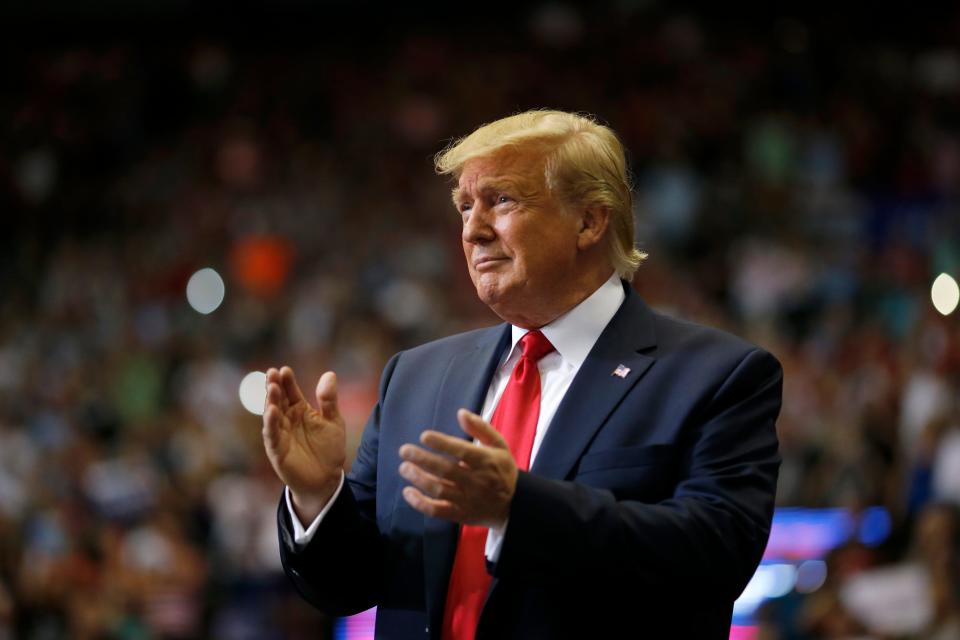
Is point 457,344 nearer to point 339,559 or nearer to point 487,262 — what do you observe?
point 487,262

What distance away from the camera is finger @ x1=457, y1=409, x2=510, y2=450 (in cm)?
181

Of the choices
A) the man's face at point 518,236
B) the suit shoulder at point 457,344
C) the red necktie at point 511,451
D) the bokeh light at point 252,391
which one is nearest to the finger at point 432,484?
the red necktie at point 511,451

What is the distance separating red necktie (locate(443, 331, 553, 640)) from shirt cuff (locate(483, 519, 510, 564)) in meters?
0.07

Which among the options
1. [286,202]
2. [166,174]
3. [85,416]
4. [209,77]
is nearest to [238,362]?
[85,416]

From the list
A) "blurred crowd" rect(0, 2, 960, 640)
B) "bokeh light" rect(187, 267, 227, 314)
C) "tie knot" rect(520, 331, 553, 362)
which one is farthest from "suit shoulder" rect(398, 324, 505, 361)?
"bokeh light" rect(187, 267, 227, 314)

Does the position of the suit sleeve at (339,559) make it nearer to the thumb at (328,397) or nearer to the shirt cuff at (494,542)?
the thumb at (328,397)

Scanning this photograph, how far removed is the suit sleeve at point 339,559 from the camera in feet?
7.13

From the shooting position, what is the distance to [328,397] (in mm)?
2148

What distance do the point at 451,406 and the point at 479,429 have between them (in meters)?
0.44

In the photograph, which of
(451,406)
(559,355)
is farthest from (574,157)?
(451,406)

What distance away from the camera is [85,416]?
27.4 feet

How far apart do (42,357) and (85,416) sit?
3.21ft

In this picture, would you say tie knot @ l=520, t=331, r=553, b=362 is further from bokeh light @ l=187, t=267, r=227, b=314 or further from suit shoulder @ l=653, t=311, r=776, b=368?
bokeh light @ l=187, t=267, r=227, b=314

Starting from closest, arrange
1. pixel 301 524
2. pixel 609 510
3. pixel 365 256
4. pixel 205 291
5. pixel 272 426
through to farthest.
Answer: pixel 609 510, pixel 272 426, pixel 301 524, pixel 365 256, pixel 205 291
